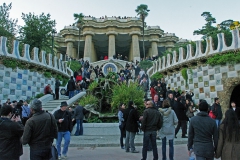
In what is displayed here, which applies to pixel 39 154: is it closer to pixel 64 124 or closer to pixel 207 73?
pixel 64 124

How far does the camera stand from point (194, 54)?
1836cm

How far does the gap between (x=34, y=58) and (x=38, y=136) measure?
16261 mm

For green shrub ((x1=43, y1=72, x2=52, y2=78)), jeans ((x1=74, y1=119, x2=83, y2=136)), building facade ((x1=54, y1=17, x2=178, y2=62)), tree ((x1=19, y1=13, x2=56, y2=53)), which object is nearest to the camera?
jeans ((x1=74, y1=119, x2=83, y2=136))

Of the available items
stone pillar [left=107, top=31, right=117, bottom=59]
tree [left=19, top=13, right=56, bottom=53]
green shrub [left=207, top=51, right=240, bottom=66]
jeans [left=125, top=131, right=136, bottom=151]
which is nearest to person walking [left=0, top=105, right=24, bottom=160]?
jeans [left=125, top=131, right=136, bottom=151]

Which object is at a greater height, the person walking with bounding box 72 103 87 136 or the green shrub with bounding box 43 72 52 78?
the green shrub with bounding box 43 72 52 78

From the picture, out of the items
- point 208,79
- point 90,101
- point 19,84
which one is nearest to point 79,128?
point 90,101

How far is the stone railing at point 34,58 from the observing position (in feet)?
54.0

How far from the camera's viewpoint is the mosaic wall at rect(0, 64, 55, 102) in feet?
53.2

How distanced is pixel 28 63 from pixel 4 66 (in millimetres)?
2106

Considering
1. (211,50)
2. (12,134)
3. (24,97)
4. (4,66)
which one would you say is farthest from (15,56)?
(12,134)

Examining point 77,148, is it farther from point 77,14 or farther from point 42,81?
point 77,14

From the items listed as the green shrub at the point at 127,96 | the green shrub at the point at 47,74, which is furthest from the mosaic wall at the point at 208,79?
the green shrub at the point at 47,74

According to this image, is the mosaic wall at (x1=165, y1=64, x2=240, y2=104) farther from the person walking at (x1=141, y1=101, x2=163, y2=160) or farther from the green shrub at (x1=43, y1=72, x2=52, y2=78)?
the green shrub at (x1=43, y1=72, x2=52, y2=78)

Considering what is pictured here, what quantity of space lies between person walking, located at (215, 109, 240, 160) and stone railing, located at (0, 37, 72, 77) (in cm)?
1561
